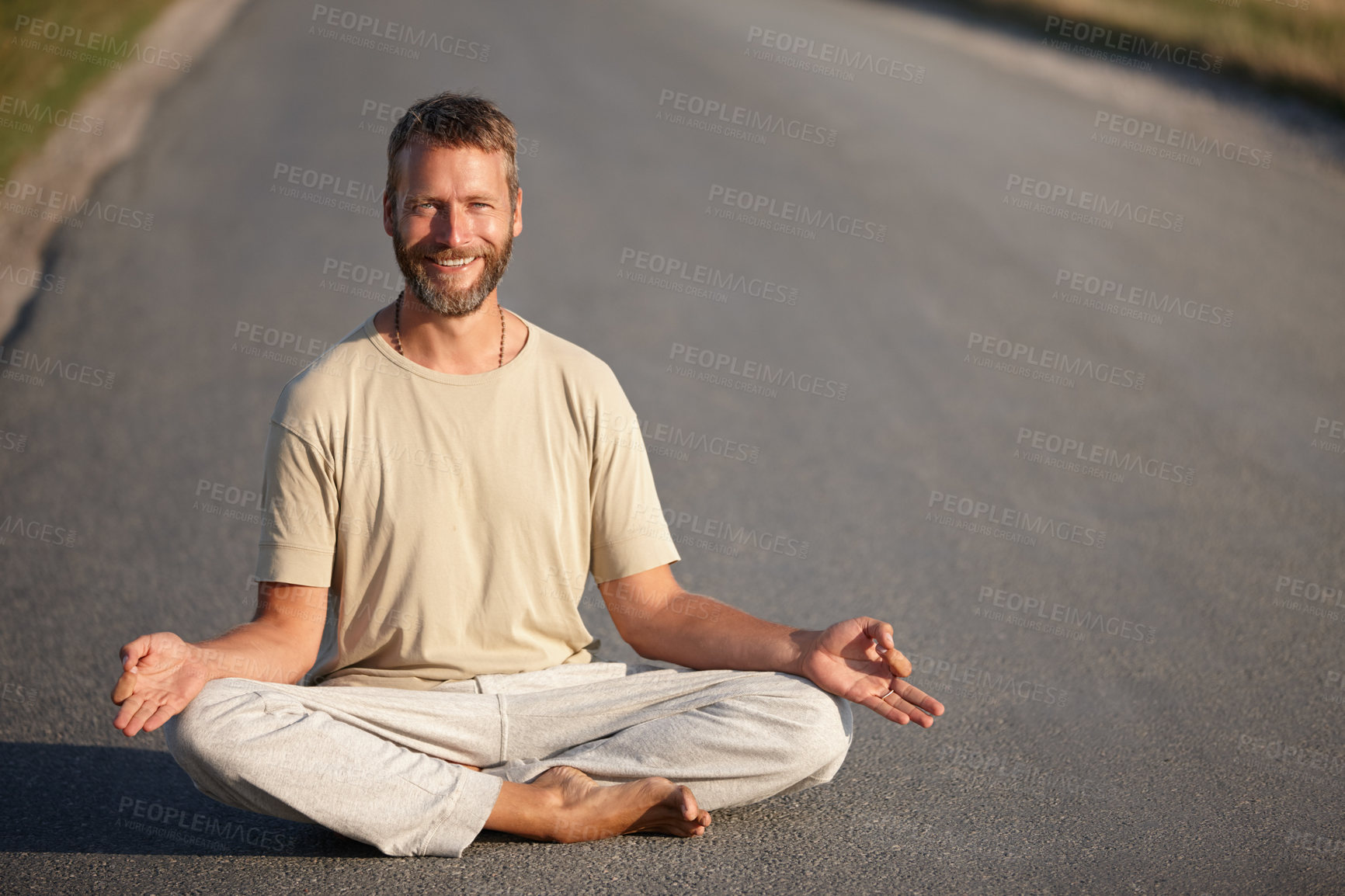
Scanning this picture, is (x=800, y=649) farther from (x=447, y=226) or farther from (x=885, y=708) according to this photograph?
(x=447, y=226)

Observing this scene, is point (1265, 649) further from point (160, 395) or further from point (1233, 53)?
point (1233, 53)

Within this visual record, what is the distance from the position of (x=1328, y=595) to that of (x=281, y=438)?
442 cm

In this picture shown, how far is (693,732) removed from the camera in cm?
354

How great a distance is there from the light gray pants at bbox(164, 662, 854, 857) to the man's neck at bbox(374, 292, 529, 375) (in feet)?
3.02

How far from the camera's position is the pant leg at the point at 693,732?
11.6 ft

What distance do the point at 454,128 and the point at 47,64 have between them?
38.7 ft

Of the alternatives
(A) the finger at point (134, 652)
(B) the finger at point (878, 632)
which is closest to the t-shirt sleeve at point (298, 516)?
(A) the finger at point (134, 652)

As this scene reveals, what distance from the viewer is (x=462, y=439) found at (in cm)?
365

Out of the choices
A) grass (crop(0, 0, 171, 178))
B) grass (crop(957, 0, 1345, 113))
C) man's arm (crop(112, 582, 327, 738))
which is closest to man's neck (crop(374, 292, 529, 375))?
man's arm (crop(112, 582, 327, 738))

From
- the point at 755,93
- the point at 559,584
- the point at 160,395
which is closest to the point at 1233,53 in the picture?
the point at 755,93

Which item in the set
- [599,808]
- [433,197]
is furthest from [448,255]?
[599,808]

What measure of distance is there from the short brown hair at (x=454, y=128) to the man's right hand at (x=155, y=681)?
144 cm

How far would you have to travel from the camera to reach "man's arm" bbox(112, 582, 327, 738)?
3.10 meters

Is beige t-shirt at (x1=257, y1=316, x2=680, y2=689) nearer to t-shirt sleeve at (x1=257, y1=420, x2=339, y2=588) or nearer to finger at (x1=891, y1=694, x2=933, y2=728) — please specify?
t-shirt sleeve at (x1=257, y1=420, x2=339, y2=588)
